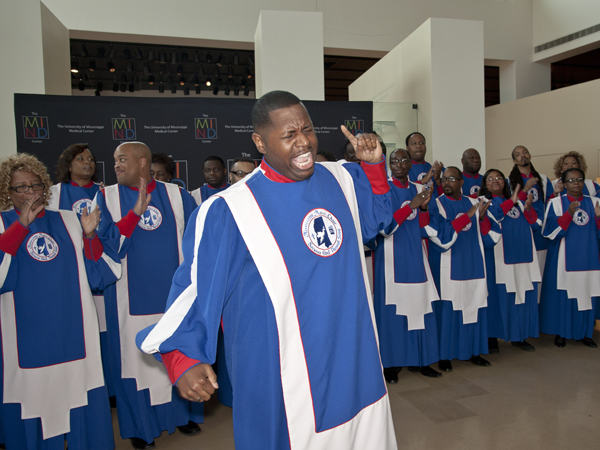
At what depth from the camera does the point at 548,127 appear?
9.86 metres

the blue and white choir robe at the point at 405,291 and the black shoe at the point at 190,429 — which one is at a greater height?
the blue and white choir robe at the point at 405,291

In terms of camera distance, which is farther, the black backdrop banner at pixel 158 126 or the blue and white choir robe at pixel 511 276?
the black backdrop banner at pixel 158 126

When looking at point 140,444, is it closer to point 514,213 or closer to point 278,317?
point 278,317

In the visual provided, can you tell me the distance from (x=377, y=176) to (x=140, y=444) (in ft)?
8.05

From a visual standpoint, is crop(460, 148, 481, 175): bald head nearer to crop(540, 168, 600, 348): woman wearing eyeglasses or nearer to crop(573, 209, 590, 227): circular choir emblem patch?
crop(540, 168, 600, 348): woman wearing eyeglasses

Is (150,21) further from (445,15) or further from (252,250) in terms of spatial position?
(252,250)

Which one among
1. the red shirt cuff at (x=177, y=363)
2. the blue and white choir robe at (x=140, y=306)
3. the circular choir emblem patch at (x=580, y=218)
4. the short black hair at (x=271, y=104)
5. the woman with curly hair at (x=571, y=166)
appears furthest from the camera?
the woman with curly hair at (x=571, y=166)

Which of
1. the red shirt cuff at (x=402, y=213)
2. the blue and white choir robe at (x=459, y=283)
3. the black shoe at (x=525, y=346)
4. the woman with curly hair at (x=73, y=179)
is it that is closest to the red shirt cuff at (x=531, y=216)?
the blue and white choir robe at (x=459, y=283)

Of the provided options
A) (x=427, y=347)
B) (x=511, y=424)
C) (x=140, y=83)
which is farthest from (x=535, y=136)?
(x=140, y=83)

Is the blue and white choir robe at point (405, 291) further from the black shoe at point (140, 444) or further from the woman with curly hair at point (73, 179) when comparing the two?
the woman with curly hair at point (73, 179)

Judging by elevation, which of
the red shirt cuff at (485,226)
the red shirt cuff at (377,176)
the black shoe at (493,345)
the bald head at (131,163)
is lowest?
the black shoe at (493,345)

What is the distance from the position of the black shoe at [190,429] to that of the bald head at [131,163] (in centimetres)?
175

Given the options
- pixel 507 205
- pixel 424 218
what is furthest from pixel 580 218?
pixel 424 218

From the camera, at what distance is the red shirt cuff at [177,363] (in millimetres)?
1339
